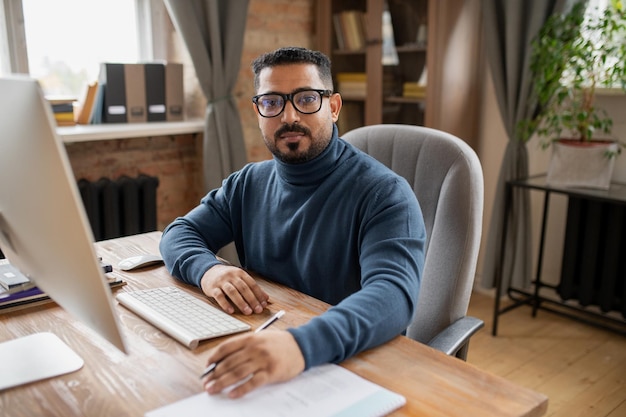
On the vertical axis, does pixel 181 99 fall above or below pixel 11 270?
above

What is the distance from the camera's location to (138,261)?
1.53 meters

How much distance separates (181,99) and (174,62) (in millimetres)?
223

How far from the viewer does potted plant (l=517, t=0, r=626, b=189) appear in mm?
2504

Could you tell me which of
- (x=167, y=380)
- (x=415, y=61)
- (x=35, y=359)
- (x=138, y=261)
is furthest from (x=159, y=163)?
(x=167, y=380)

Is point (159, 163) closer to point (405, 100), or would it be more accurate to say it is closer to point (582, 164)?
point (405, 100)

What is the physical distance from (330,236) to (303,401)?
1.88 ft

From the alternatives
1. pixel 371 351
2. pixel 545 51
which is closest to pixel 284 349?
pixel 371 351

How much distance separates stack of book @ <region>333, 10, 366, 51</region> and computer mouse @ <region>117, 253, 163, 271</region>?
2211 mm

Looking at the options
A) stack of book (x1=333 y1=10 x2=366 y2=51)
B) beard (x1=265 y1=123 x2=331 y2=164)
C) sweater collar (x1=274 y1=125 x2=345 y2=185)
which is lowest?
sweater collar (x1=274 y1=125 x2=345 y2=185)

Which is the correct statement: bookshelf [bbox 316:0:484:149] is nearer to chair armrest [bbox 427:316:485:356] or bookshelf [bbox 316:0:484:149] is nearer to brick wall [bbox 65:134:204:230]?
brick wall [bbox 65:134:204:230]

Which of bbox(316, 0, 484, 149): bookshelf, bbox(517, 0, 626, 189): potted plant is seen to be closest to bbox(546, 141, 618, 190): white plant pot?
bbox(517, 0, 626, 189): potted plant

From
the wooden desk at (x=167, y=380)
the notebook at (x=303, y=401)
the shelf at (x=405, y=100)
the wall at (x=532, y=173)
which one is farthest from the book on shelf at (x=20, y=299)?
the wall at (x=532, y=173)

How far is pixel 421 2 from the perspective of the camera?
10.2 ft

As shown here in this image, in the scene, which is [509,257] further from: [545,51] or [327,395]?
[327,395]
